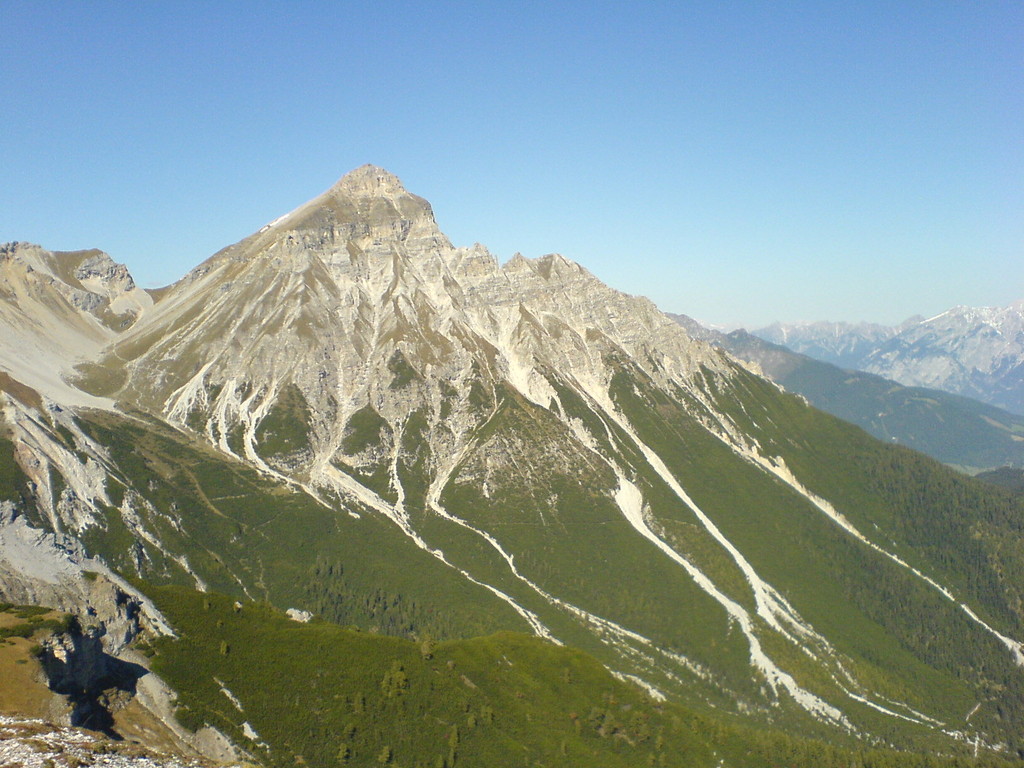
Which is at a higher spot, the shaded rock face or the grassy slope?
the shaded rock face

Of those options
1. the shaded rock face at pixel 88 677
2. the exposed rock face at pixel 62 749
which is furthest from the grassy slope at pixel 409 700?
the exposed rock face at pixel 62 749

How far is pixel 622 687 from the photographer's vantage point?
440ft

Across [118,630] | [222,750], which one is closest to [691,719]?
[222,750]

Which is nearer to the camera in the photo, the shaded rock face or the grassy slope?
the shaded rock face

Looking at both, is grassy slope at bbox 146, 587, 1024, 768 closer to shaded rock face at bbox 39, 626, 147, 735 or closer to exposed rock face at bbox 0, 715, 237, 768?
shaded rock face at bbox 39, 626, 147, 735

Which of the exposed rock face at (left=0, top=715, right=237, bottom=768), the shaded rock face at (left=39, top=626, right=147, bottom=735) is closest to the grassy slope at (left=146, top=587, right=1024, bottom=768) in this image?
the shaded rock face at (left=39, top=626, right=147, bottom=735)

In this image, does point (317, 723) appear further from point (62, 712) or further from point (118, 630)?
point (62, 712)

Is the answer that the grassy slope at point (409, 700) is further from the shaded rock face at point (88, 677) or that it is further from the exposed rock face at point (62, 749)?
the exposed rock face at point (62, 749)

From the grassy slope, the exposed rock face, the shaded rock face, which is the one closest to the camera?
the exposed rock face

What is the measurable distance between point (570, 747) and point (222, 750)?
54191mm

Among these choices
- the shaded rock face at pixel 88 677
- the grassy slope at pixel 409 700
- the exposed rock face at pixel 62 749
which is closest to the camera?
the exposed rock face at pixel 62 749

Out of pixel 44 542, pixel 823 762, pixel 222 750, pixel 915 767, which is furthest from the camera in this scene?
pixel 915 767

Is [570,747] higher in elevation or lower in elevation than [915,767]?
higher

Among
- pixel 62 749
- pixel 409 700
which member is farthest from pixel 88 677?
pixel 409 700
